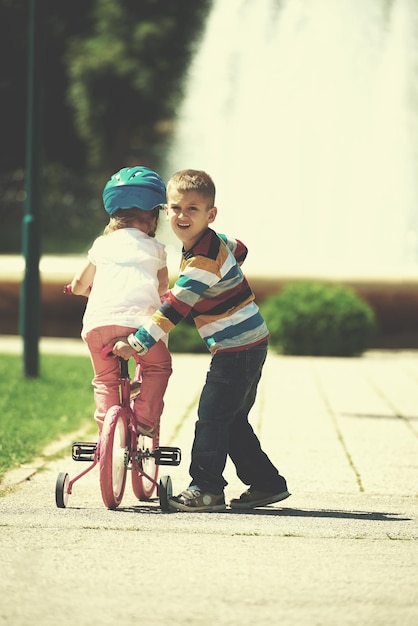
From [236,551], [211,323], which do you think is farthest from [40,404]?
[236,551]

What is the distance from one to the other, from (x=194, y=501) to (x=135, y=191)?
143 centimetres

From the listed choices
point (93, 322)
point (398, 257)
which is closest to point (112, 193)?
point (93, 322)

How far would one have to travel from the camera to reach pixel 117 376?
584 centimetres

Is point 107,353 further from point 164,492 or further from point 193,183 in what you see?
point 193,183

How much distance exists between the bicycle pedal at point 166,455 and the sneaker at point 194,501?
0.15m

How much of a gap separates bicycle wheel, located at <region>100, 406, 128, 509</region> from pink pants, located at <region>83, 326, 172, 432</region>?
0.44 feet

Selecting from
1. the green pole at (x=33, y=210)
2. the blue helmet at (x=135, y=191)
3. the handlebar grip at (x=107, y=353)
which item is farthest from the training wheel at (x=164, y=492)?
the green pole at (x=33, y=210)

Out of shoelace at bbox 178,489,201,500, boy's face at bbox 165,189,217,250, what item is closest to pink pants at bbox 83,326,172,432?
shoelace at bbox 178,489,201,500

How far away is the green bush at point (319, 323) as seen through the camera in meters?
14.0

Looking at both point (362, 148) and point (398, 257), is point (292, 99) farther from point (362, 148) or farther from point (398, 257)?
point (398, 257)

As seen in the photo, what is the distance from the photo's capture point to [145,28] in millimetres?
46469

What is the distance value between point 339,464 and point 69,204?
1718 inches

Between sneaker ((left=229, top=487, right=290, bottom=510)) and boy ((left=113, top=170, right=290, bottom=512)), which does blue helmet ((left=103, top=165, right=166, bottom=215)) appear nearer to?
boy ((left=113, top=170, right=290, bottom=512))

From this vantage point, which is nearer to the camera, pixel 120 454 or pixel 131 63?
pixel 120 454
